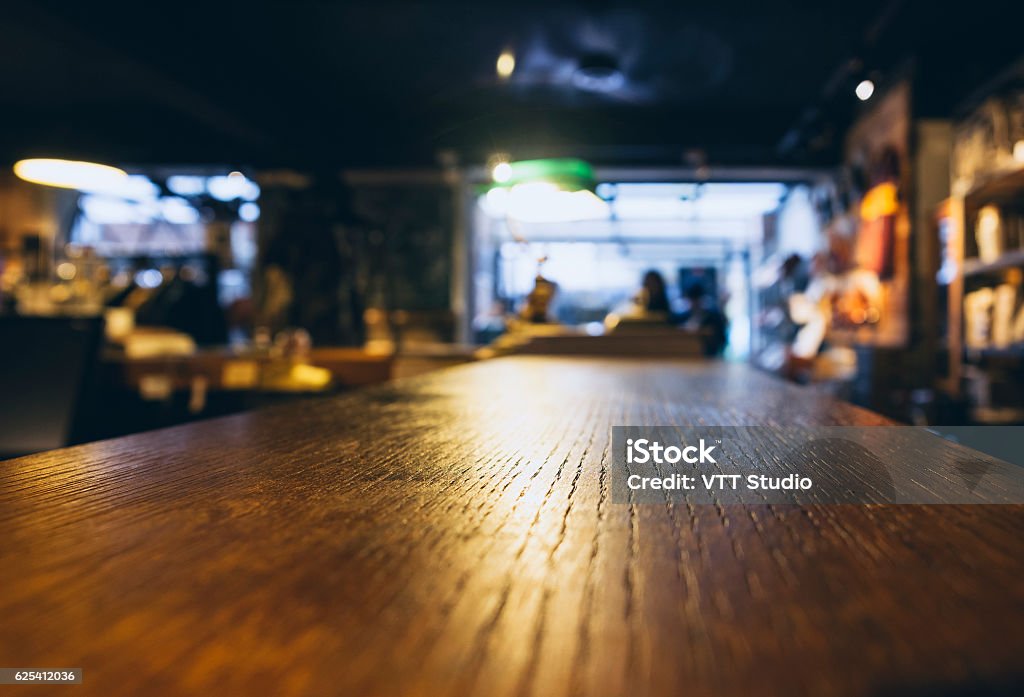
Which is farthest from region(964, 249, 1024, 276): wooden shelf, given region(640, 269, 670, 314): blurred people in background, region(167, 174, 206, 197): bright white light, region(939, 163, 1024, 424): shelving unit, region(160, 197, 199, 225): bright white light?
region(160, 197, 199, 225): bright white light

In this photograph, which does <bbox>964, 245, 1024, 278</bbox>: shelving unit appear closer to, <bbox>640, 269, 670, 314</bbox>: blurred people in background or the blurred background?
the blurred background

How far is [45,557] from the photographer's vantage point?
33cm

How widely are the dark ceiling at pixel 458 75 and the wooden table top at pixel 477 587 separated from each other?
3667mm

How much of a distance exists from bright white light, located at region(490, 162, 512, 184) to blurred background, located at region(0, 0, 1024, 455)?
0.14 feet

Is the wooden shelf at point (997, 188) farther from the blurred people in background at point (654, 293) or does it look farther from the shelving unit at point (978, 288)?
the blurred people in background at point (654, 293)

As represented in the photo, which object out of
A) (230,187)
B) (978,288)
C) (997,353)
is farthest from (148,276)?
(997,353)

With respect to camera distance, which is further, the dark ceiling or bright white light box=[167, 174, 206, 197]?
bright white light box=[167, 174, 206, 197]

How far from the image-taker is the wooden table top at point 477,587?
0.23 meters

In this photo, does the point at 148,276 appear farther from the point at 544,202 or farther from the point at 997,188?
the point at 997,188

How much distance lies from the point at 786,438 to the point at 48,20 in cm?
634

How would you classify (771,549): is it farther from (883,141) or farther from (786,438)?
(883,141)

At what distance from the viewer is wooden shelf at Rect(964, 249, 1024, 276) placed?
314cm

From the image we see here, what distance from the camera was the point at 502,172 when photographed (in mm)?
4328

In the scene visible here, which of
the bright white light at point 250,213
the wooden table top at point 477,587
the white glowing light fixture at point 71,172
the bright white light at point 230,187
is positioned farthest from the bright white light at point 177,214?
the wooden table top at point 477,587
